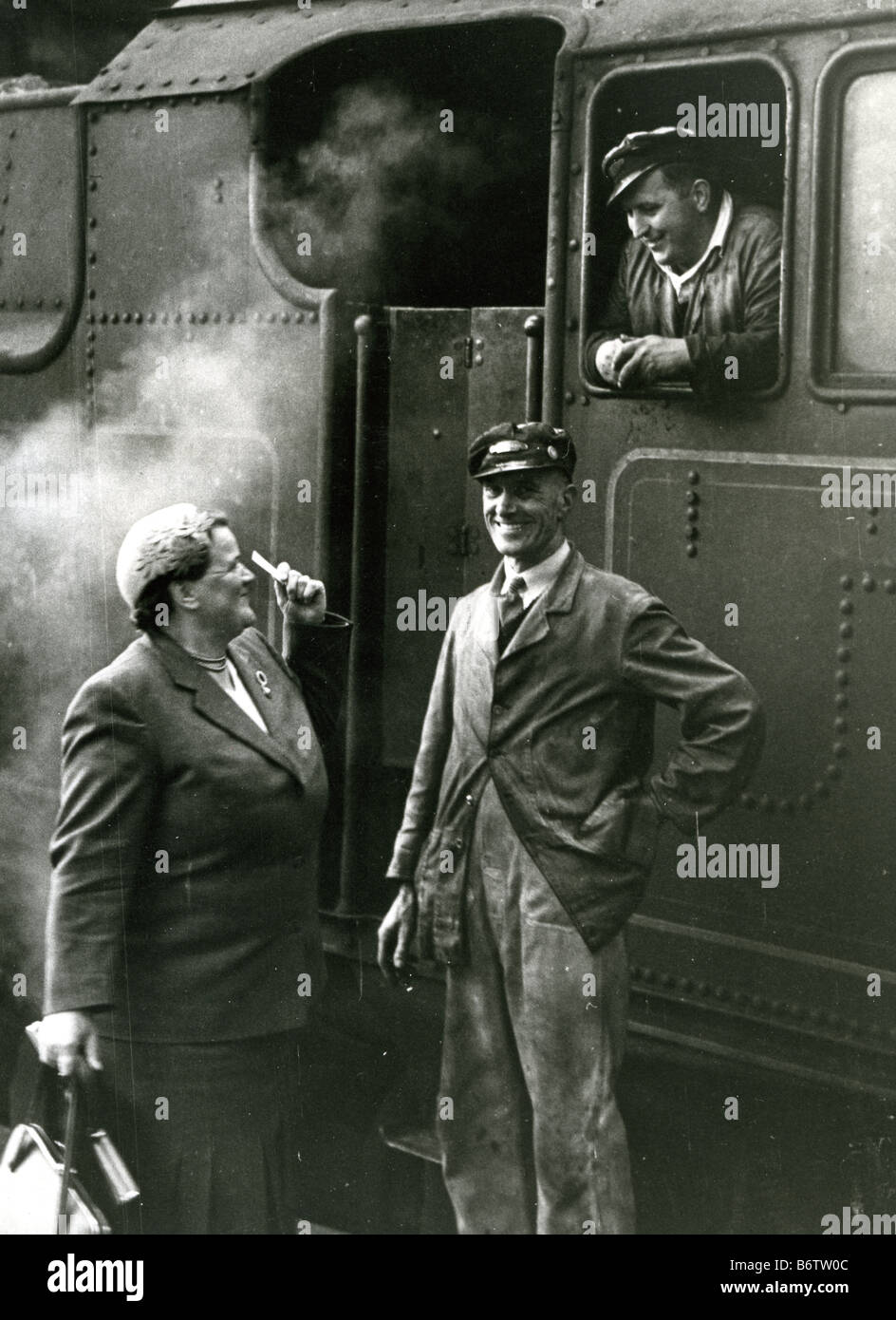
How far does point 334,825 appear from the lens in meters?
4.91

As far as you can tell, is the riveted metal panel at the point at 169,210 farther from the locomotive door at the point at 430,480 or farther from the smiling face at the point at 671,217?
the smiling face at the point at 671,217

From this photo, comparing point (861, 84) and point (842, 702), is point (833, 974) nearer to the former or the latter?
point (842, 702)

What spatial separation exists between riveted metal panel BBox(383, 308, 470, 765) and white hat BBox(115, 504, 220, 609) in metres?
1.12

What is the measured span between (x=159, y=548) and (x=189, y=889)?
720 mm

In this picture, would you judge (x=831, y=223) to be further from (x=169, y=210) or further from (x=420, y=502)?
(x=169, y=210)

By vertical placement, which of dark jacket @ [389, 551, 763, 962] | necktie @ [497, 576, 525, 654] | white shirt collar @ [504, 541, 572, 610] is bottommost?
dark jacket @ [389, 551, 763, 962]

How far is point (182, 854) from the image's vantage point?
11.9 feet

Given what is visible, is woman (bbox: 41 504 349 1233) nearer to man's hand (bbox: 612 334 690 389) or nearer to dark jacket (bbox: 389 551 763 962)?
dark jacket (bbox: 389 551 763 962)

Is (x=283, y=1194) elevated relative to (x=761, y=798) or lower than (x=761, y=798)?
lower

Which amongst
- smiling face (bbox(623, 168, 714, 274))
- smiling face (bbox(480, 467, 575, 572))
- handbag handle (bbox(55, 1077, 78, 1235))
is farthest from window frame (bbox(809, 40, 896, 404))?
handbag handle (bbox(55, 1077, 78, 1235))

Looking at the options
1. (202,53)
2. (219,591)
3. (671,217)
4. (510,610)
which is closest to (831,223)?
(671,217)

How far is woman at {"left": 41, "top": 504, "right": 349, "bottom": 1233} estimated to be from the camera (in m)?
3.56
